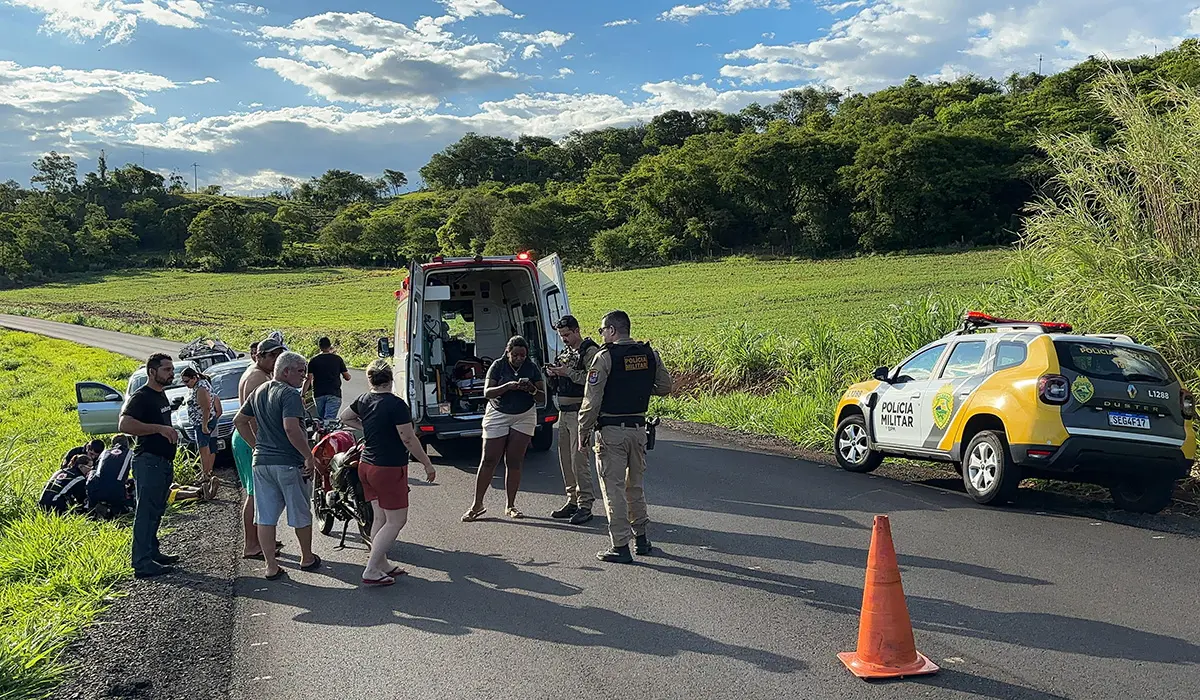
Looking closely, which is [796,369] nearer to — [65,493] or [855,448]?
[855,448]

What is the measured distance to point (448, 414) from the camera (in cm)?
1116

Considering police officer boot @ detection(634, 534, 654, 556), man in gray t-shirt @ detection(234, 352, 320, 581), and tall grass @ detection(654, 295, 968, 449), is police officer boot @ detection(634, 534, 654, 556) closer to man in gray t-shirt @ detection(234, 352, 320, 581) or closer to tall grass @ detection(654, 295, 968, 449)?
man in gray t-shirt @ detection(234, 352, 320, 581)

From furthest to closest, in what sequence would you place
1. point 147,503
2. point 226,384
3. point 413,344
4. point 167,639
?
point 226,384 → point 413,344 → point 147,503 → point 167,639

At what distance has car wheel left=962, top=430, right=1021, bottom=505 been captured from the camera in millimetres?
8180

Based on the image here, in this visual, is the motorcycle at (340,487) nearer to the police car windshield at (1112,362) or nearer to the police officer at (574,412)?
the police officer at (574,412)

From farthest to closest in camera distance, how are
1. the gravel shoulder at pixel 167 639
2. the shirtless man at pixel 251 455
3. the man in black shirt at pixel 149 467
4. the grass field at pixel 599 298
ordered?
the grass field at pixel 599 298 → the shirtless man at pixel 251 455 → the man in black shirt at pixel 149 467 → the gravel shoulder at pixel 167 639

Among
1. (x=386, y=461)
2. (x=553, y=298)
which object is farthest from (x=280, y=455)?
Result: (x=553, y=298)

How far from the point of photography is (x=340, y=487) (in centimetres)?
782

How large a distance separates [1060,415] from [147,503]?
7.38 metres

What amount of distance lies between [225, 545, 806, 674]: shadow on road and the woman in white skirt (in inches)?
51.0

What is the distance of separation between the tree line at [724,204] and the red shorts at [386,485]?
33.0 m

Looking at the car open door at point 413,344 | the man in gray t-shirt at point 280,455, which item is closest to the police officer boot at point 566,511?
the man in gray t-shirt at point 280,455

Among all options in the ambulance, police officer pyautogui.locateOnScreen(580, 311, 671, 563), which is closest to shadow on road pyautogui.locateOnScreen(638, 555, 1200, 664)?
police officer pyautogui.locateOnScreen(580, 311, 671, 563)

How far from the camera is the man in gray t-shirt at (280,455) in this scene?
659cm
